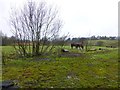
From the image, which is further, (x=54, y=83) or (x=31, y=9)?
(x=31, y=9)

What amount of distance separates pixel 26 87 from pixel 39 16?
Result: 11.8 m

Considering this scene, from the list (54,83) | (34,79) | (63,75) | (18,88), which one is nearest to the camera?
(18,88)

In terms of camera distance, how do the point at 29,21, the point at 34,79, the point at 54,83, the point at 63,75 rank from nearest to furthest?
the point at 54,83 < the point at 34,79 < the point at 63,75 < the point at 29,21

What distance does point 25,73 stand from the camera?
441 inches

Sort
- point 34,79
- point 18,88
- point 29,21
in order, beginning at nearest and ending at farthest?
1. point 18,88
2. point 34,79
3. point 29,21

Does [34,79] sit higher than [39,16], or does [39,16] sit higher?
[39,16]

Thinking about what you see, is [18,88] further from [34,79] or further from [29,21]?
[29,21]

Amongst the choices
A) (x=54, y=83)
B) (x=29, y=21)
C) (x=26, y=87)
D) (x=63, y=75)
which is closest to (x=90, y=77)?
(x=63, y=75)

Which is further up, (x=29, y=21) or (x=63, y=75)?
(x=29, y=21)

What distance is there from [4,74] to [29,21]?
9091mm

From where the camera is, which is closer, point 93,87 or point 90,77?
point 93,87

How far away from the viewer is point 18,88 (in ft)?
28.1

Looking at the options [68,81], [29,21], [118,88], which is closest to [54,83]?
[68,81]

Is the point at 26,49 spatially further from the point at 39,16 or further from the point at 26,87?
the point at 26,87
